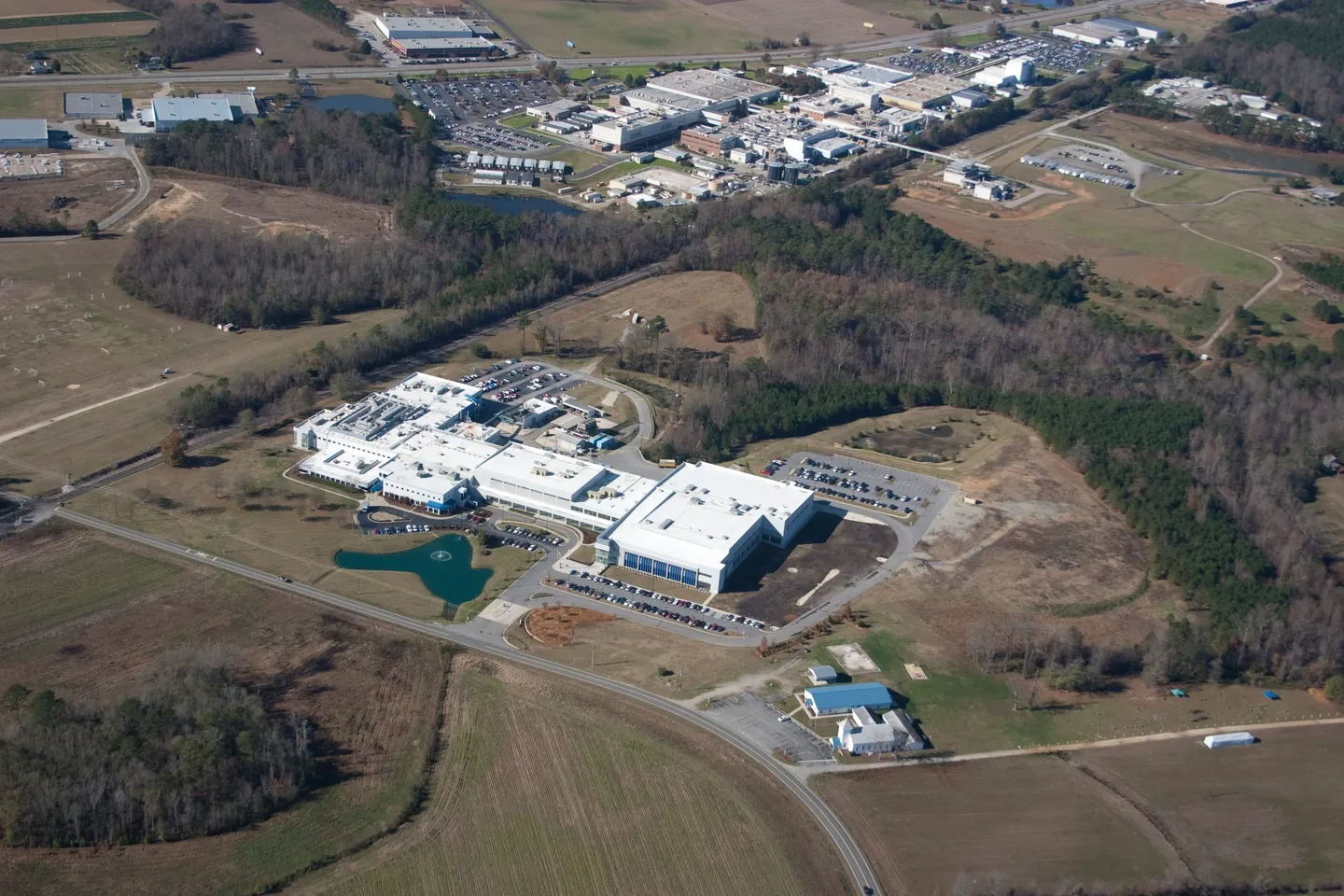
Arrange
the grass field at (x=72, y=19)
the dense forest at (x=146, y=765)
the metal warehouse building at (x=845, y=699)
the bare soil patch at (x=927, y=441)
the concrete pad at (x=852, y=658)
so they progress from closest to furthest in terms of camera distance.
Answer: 1. the dense forest at (x=146, y=765)
2. the metal warehouse building at (x=845, y=699)
3. the concrete pad at (x=852, y=658)
4. the bare soil patch at (x=927, y=441)
5. the grass field at (x=72, y=19)

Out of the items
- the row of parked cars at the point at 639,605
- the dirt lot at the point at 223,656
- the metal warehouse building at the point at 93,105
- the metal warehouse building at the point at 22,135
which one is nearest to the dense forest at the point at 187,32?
the metal warehouse building at the point at 93,105

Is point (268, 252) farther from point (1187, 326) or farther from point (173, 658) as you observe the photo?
point (1187, 326)

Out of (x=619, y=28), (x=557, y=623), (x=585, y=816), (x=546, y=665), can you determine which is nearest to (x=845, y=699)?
(x=585, y=816)

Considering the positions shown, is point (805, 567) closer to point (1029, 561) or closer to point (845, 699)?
point (845, 699)

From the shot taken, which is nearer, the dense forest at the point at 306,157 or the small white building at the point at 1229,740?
the small white building at the point at 1229,740

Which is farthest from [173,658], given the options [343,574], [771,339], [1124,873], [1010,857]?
[771,339]

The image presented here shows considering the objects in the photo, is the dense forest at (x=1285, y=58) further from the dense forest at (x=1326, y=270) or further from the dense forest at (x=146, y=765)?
the dense forest at (x=146, y=765)
